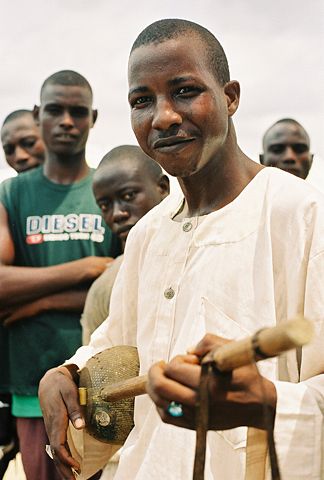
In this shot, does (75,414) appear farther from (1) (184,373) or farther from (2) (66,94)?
(2) (66,94)

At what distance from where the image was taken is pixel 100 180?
180 inches

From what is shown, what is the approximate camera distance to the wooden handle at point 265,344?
4.73 feet

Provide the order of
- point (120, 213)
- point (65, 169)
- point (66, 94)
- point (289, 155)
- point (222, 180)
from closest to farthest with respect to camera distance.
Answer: point (222, 180) < point (120, 213) < point (65, 169) < point (66, 94) < point (289, 155)

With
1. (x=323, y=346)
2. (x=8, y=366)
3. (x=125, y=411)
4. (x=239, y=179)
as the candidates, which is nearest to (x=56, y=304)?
(x=8, y=366)

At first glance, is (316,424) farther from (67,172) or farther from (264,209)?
(67,172)

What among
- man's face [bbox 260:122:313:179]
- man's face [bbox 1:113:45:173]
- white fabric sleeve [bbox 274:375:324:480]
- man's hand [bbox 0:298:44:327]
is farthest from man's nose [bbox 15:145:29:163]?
white fabric sleeve [bbox 274:375:324:480]

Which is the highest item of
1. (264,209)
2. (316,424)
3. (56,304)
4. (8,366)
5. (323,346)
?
(264,209)

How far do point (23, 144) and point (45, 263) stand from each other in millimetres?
2013

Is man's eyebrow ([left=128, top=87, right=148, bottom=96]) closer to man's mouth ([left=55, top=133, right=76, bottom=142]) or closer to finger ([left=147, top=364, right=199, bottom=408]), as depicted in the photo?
finger ([left=147, top=364, right=199, bottom=408])

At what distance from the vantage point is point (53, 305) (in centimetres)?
475

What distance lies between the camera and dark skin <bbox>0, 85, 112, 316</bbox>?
4691 millimetres

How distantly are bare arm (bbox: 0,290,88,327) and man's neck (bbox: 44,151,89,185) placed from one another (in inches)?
27.5

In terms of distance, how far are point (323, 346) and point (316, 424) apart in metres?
0.18

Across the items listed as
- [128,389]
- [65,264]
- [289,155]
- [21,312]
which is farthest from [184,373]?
[289,155]
